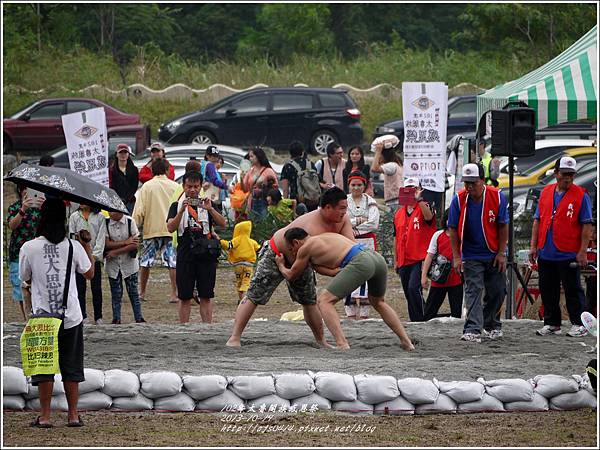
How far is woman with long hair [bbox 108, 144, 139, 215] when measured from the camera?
55.5 ft

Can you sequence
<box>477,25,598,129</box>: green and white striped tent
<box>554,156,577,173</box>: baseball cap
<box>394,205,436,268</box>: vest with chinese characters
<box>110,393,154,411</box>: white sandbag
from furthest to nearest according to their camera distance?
1. <box>394,205,436,268</box>: vest with chinese characters
2. <box>477,25,598,129</box>: green and white striped tent
3. <box>554,156,577,173</box>: baseball cap
4. <box>110,393,154,411</box>: white sandbag

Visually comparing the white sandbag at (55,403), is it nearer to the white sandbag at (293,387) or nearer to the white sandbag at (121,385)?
the white sandbag at (121,385)

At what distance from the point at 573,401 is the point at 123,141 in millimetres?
17681

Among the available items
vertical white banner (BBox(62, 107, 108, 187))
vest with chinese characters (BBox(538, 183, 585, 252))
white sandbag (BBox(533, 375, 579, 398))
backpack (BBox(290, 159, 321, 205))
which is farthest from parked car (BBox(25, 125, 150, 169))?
white sandbag (BBox(533, 375, 579, 398))

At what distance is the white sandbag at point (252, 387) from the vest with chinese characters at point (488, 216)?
3223mm

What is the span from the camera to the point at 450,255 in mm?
12703

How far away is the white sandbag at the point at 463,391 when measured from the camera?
9.26m

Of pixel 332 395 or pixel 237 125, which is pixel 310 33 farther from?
pixel 332 395

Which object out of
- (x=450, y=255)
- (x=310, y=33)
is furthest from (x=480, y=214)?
(x=310, y=33)

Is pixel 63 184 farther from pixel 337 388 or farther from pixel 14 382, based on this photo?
pixel 337 388

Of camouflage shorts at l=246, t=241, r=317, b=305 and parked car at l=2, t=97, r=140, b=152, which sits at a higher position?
parked car at l=2, t=97, r=140, b=152

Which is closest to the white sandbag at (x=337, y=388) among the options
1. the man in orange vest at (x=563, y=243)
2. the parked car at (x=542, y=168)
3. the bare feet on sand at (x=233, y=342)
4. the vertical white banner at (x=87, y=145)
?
the bare feet on sand at (x=233, y=342)

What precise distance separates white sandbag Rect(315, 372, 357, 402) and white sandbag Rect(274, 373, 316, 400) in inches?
2.6

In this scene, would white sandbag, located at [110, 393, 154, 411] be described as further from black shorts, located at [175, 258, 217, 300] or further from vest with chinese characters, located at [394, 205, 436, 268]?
vest with chinese characters, located at [394, 205, 436, 268]
